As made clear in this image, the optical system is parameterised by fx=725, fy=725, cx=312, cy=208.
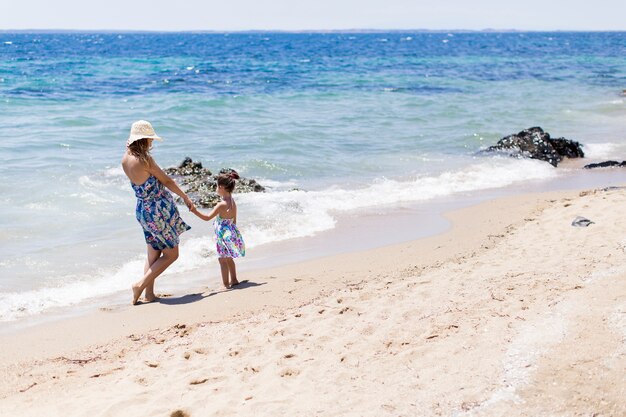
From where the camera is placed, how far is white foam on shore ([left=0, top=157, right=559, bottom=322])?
709cm

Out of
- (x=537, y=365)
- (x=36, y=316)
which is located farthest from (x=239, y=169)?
(x=537, y=365)

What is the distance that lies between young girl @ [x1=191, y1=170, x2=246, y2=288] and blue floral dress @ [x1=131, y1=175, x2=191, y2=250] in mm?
410

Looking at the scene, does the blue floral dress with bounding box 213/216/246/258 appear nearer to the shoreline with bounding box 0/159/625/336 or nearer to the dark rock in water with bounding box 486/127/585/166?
the shoreline with bounding box 0/159/625/336

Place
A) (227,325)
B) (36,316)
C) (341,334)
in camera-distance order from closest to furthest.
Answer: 1. (341,334)
2. (227,325)
3. (36,316)

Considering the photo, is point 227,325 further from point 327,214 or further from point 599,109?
point 599,109

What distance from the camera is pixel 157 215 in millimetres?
6754

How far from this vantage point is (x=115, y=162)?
14.1 meters

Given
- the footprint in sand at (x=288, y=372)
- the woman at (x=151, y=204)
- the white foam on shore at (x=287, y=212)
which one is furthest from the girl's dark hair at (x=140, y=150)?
the footprint in sand at (x=288, y=372)

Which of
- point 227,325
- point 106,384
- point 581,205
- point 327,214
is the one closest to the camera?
point 106,384

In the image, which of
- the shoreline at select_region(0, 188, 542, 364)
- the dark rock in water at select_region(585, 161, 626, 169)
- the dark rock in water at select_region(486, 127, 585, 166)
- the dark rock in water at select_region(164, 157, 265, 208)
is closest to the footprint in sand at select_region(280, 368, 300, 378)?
the shoreline at select_region(0, 188, 542, 364)

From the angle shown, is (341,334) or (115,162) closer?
(341,334)

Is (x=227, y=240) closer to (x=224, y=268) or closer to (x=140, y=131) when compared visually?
(x=224, y=268)

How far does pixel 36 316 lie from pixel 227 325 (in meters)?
1.94

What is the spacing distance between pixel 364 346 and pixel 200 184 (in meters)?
7.54
